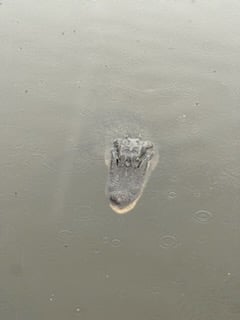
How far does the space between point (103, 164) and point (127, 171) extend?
0.63 metres

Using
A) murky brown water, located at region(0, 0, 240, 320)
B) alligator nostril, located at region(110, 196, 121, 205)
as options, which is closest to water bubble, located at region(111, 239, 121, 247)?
murky brown water, located at region(0, 0, 240, 320)

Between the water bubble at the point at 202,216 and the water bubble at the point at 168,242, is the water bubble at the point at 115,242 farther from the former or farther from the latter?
the water bubble at the point at 202,216

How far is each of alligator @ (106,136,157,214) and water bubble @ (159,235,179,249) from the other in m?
0.92

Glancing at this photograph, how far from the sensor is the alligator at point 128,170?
9180 mm

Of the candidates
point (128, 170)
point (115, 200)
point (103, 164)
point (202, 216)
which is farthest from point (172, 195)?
point (103, 164)

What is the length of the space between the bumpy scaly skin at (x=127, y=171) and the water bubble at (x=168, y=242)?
3.04ft

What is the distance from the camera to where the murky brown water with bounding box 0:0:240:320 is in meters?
7.73

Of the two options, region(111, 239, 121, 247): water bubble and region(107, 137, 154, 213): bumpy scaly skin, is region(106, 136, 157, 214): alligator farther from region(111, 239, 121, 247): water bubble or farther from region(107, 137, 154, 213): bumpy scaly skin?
region(111, 239, 121, 247): water bubble

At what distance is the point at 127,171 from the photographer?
9.67 m

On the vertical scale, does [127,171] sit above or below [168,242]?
above

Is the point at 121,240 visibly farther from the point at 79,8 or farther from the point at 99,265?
the point at 79,8

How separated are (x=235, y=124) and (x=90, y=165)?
374 centimetres

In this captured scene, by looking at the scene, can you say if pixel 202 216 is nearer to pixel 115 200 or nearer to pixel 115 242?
pixel 115 200

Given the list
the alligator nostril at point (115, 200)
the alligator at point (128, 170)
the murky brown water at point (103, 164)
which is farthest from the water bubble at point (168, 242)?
the alligator nostril at point (115, 200)
